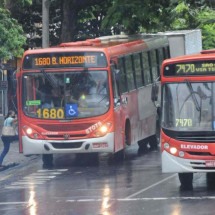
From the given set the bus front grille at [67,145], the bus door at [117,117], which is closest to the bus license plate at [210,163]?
the bus door at [117,117]

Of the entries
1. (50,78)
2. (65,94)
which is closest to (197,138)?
(65,94)

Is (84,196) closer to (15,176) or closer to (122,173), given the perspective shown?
(122,173)

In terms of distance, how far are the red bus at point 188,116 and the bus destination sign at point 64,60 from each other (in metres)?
5.21

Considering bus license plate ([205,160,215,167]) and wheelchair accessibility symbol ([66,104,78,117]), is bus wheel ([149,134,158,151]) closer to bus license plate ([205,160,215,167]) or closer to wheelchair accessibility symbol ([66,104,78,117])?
wheelchair accessibility symbol ([66,104,78,117])

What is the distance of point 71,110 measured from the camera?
23.1 m

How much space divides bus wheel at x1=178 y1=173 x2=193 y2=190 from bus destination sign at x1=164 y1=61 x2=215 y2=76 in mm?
2048

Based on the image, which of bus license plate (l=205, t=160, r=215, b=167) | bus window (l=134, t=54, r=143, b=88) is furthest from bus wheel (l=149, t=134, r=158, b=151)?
bus license plate (l=205, t=160, r=215, b=167)

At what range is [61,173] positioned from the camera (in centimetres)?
2281

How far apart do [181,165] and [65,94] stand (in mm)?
6543

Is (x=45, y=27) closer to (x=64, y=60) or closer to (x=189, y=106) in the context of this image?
(x=64, y=60)

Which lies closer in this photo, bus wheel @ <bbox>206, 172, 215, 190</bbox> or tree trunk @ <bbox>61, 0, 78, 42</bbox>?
bus wheel @ <bbox>206, 172, 215, 190</bbox>

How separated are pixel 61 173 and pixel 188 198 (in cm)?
674

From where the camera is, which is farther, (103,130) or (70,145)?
(70,145)

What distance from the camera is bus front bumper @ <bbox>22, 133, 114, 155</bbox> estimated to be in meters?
23.0
